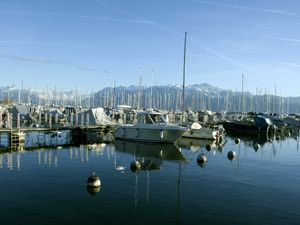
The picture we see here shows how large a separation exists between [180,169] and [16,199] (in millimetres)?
16465

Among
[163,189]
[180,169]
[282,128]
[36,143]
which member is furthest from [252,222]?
[282,128]

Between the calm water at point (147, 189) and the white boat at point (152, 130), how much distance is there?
6.94 metres

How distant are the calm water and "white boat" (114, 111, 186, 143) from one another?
22.8 feet

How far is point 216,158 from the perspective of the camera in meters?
43.4

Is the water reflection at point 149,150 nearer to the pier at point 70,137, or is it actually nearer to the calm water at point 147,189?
the calm water at point 147,189

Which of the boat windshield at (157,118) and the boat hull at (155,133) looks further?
the boat windshield at (157,118)

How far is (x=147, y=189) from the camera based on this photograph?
87.9ft

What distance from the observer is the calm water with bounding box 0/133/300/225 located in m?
20.7

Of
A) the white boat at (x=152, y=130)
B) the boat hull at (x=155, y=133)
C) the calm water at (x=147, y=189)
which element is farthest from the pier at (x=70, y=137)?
the calm water at (x=147, y=189)

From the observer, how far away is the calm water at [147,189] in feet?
67.9

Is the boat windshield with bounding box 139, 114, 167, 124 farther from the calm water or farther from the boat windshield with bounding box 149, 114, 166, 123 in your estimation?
the calm water

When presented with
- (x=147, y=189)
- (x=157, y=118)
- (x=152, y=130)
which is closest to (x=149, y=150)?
(x=152, y=130)

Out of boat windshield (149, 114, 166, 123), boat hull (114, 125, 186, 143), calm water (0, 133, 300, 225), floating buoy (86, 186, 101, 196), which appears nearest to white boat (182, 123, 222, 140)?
boat windshield (149, 114, 166, 123)

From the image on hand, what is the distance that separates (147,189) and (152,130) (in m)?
25.8
